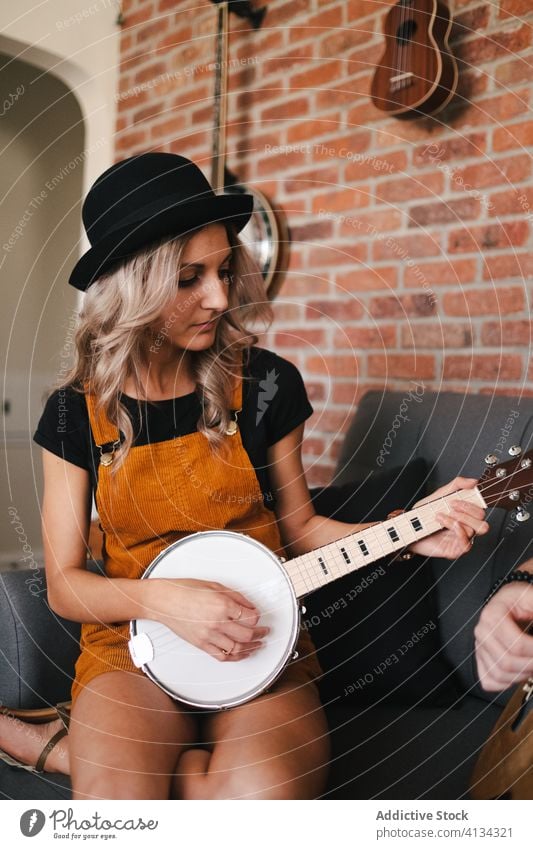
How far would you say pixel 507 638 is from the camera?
93 cm

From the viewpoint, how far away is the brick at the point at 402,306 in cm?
159

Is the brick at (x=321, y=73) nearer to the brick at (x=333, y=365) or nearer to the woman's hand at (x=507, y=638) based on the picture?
the brick at (x=333, y=365)

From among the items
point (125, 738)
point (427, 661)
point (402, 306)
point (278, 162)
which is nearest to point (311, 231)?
point (278, 162)

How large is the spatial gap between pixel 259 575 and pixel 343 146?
108 centimetres

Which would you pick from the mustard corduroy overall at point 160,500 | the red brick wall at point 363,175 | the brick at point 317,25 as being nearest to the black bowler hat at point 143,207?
the mustard corduroy overall at point 160,500

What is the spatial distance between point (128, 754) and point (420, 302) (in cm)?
106

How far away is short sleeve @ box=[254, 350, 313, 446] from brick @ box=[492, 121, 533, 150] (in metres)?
0.62

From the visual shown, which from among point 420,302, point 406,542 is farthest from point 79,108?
point 406,542

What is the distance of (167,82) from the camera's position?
1.99 m

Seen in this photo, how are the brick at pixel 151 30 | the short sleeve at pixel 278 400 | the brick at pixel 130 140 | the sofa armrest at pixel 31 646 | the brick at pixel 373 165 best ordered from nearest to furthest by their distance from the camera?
the sofa armrest at pixel 31 646 < the short sleeve at pixel 278 400 < the brick at pixel 373 165 < the brick at pixel 151 30 < the brick at pixel 130 140

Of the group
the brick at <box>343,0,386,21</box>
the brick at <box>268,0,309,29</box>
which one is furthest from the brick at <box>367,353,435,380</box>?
the brick at <box>268,0,309,29</box>

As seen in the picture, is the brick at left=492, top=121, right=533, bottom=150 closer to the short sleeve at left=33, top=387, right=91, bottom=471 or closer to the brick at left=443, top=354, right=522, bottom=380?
the brick at left=443, top=354, right=522, bottom=380

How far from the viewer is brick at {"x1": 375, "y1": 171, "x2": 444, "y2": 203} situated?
1545 millimetres
